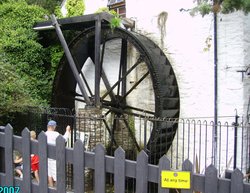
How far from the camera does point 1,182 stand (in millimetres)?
3463

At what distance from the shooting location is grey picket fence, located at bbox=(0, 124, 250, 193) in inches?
90.3

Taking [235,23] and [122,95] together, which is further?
[122,95]

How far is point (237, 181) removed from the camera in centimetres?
221

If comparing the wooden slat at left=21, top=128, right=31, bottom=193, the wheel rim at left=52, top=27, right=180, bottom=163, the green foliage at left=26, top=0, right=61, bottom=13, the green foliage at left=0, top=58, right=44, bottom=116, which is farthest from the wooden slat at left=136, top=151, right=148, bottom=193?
the green foliage at left=26, top=0, right=61, bottom=13

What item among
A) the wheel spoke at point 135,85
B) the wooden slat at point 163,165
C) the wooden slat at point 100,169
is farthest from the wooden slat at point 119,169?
the wheel spoke at point 135,85

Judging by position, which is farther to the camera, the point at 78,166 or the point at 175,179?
the point at 78,166

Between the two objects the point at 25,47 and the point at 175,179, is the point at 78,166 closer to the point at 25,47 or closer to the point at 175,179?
the point at 175,179

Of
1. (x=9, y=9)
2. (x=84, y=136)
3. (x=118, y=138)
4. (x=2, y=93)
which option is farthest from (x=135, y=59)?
(x=9, y=9)

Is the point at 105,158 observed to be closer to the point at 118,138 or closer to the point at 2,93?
the point at 2,93

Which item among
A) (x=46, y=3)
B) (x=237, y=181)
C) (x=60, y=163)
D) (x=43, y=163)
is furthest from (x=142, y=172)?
(x=46, y=3)

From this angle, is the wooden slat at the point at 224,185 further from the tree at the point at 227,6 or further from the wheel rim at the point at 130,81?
the wheel rim at the point at 130,81

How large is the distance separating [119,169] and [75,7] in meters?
7.56

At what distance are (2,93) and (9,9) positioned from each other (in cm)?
375

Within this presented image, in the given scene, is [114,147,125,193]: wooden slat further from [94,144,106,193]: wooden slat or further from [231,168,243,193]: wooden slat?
[231,168,243,193]: wooden slat
